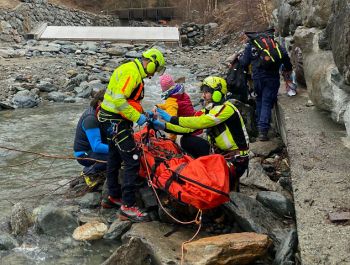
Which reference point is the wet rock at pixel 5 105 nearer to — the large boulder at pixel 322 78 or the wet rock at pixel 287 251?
the large boulder at pixel 322 78

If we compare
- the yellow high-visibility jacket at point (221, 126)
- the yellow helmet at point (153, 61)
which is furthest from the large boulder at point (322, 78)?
the yellow helmet at point (153, 61)

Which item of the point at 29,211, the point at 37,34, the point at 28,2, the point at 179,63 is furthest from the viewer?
the point at 28,2

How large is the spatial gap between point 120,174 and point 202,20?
75.0ft

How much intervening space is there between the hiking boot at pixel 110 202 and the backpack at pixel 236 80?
9.94ft

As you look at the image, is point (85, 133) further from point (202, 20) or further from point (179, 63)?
point (202, 20)

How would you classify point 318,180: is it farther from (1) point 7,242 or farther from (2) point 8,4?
(2) point 8,4

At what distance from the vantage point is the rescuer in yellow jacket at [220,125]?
523cm

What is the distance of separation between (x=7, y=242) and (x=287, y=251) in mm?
2949

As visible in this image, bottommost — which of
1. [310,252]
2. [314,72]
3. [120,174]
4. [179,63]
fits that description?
[179,63]

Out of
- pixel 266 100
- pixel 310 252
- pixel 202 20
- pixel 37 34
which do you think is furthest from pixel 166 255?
pixel 202 20

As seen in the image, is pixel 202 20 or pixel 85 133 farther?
pixel 202 20

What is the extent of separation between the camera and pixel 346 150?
5477 millimetres

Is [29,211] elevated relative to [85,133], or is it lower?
lower

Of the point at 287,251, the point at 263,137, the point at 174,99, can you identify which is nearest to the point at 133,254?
the point at 287,251
